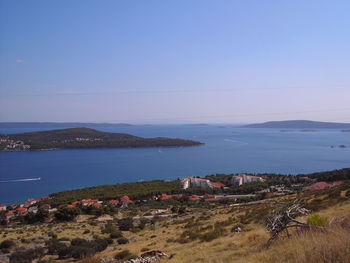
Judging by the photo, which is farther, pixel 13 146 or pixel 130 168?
pixel 13 146

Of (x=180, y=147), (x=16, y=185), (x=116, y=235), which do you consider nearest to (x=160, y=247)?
(x=116, y=235)

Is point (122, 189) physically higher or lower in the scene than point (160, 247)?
lower

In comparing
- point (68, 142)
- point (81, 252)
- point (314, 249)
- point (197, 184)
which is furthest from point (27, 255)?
point (68, 142)

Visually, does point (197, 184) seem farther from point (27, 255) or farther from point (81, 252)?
point (27, 255)

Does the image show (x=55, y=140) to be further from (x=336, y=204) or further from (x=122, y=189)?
(x=336, y=204)

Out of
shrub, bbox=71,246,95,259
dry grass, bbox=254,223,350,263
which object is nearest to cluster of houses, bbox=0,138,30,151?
shrub, bbox=71,246,95,259

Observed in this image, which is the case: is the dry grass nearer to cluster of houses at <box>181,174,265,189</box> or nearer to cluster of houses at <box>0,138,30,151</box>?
cluster of houses at <box>181,174,265,189</box>

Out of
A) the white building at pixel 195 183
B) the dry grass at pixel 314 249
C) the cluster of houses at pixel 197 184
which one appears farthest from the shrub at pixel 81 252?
the white building at pixel 195 183

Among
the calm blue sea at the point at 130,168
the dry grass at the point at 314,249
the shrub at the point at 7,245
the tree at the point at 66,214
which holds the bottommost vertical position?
the calm blue sea at the point at 130,168

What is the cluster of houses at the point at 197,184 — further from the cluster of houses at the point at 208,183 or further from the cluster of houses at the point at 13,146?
the cluster of houses at the point at 13,146

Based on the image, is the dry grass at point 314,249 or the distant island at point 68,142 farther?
the distant island at point 68,142

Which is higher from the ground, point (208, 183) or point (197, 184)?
point (208, 183)
